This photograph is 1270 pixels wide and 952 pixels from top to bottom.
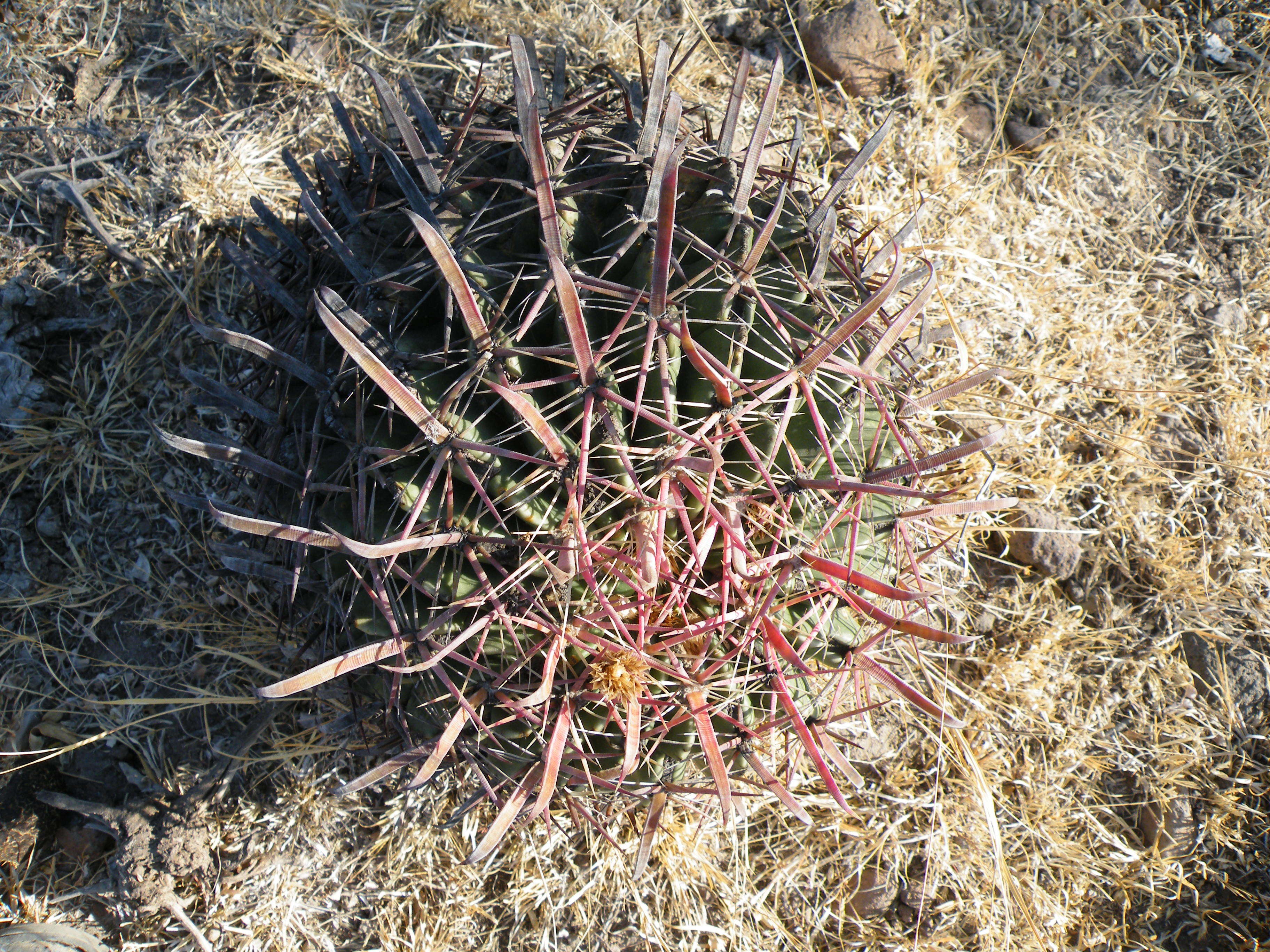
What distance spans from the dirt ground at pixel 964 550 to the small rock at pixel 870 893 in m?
0.02

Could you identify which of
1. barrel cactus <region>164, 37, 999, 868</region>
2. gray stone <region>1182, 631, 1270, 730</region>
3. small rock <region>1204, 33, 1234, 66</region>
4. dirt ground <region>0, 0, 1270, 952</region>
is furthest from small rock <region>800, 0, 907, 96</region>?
gray stone <region>1182, 631, 1270, 730</region>

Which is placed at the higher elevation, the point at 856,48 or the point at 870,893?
the point at 856,48

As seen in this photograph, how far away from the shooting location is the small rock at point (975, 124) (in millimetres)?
2752

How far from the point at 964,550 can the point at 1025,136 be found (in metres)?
1.49

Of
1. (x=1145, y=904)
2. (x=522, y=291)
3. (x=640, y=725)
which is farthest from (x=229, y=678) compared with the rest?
(x=1145, y=904)

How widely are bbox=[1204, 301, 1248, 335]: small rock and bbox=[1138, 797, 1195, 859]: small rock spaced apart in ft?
5.05

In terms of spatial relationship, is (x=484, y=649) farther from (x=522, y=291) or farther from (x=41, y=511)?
(x=41, y=511)

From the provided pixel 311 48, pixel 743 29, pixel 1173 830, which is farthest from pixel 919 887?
pixel 311 48

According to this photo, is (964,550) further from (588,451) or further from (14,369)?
(14,369)

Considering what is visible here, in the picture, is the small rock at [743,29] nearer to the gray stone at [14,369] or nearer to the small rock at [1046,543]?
the small rock at [1046,543]

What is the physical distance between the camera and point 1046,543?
2.48 meters

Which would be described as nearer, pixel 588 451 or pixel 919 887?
pixel 588 451

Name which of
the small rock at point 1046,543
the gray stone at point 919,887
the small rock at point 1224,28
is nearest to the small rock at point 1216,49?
the small rock at point 1224,28

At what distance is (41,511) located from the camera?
7.48ft
